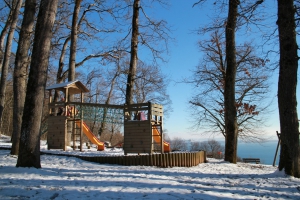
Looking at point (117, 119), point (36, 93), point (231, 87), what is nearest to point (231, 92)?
point (231, 87)

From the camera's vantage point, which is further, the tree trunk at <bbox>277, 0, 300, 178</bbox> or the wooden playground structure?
the wooden playground structure

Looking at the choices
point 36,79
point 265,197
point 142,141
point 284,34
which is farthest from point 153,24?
point 265,197

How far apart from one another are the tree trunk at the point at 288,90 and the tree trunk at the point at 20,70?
26.6ft

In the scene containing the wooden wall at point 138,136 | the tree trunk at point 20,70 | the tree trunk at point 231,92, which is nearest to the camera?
the tree trunk at point 20,70

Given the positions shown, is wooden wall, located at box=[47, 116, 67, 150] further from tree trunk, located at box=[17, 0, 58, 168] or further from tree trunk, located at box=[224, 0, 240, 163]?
tree trunk, located at box=[224, 0, 240, 163]

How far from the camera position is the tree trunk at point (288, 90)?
7355mm

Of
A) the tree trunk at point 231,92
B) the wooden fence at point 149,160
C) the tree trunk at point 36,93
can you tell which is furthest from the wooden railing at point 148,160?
the tree trunk at point 231,92

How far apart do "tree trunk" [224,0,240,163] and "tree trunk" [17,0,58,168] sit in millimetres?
7079

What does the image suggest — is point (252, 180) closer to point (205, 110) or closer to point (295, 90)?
point (295, 90)

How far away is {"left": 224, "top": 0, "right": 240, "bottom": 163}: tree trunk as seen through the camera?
433 inches

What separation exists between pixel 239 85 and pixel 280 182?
1523 cm

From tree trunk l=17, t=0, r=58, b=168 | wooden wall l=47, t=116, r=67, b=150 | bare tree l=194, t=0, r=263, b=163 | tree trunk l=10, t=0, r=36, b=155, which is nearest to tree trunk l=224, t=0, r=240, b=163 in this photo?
bare tree l=194, t=0, r=263, b=163

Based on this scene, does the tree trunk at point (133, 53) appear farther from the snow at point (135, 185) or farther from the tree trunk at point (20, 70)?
the snow at point (135, 185)

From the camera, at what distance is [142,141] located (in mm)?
10656
